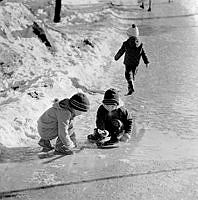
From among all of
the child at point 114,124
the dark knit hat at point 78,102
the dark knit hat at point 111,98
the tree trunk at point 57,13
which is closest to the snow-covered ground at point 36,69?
the tree trunk at point 57,13

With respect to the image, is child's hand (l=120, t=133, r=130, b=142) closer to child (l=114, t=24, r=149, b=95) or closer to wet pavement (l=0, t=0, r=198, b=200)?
wet pavement (l=0, t=0, r=198, b=200)

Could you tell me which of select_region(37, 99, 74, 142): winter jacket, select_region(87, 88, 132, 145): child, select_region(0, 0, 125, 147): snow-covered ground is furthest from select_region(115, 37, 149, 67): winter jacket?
select_region(37, 99, 74, 142): winter jacket

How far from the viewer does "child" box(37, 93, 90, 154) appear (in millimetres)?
5449

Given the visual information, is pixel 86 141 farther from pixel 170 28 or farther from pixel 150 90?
pixel 170 28

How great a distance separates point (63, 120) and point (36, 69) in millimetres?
4779

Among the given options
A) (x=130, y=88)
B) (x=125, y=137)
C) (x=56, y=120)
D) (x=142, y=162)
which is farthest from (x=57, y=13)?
(x=142, y=162)

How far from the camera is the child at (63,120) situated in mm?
5449

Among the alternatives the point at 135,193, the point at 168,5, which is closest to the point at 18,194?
the point at 135,193

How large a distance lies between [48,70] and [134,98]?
7.46 feet

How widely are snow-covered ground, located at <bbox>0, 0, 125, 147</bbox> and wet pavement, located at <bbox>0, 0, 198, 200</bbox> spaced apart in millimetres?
851

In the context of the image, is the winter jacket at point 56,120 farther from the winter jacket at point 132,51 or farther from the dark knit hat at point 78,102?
the winter jacket at point 132,51

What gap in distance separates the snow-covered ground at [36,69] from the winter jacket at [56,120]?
0.61 m

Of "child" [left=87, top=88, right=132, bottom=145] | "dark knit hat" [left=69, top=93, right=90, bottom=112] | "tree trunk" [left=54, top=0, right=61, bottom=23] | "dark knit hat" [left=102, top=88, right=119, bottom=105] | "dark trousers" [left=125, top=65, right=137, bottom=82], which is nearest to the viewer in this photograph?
"dark knit hat" [left=69, top=93, right=90, bottom=112]

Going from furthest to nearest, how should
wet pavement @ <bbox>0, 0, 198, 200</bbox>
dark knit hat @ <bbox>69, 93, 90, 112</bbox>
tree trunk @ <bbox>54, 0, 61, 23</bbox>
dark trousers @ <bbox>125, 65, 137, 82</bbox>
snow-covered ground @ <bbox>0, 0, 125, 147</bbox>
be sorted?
tree trunk @ <bbox>54, 0, 61, 23</bbox> < dark trousers @ <bbox>125, 65, 137, 82</bbox> < snow-covered ground @ <bbox>0, 0, 125, 147</bbox> < dark knit hat @ <bbox>69, 93, 90, 112</bbox> < wet pavement @ <bbox>0, 0, 198, 200</bbox>
